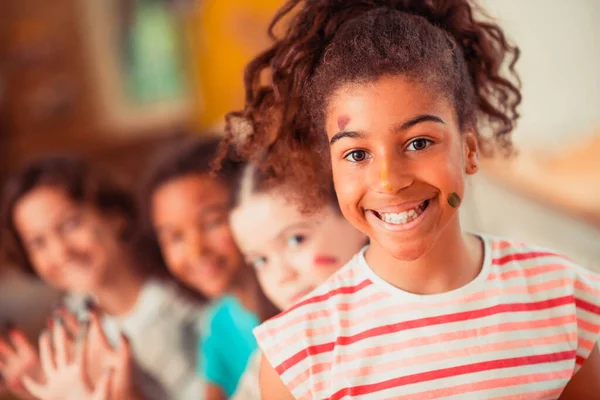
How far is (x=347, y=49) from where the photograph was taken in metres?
0.61

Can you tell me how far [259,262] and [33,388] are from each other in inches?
15.4

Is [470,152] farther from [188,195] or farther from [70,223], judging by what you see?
[70,223]

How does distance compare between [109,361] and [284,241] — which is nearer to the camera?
[284,241]

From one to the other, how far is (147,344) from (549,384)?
56 centimetres

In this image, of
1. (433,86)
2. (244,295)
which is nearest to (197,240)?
(244,295)

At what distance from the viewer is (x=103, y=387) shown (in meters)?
0.89

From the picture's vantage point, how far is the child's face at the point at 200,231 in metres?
0.89

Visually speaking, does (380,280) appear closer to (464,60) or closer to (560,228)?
(464,60)

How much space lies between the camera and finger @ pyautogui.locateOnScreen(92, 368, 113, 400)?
0.89 metres

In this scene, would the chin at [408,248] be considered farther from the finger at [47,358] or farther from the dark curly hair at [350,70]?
the finger at [47,358]

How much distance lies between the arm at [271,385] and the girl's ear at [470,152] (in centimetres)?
27

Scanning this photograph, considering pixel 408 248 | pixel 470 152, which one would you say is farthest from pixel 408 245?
pixel 470 152

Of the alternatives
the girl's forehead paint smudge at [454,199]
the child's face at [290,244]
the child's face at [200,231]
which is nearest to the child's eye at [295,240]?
the child's face at [290,244]

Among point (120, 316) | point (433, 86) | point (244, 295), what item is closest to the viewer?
point (433, 86)
